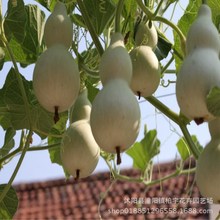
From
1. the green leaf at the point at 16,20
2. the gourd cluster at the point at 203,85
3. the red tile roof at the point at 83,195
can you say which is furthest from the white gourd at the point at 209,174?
the red tile roof at the point at 83,195

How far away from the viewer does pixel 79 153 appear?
2.47ft

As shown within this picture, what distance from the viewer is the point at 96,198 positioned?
144 inches

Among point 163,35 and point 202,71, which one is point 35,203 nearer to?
point 163,35

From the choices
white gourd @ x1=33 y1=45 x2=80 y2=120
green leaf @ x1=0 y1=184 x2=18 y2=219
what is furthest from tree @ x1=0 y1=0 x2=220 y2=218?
white gourd @ x1=33 y1=45 x2=80 y2=120

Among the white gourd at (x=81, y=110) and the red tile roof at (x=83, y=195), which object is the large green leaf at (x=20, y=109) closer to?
the white gourd at (x=81, y=110)

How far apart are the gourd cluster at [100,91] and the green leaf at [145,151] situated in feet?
2.72

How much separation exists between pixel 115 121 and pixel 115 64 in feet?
0.29

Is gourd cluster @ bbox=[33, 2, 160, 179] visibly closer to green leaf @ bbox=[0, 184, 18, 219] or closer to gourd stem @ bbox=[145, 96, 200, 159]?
gourd stem @ bbox=[145, 96, 200, 159]

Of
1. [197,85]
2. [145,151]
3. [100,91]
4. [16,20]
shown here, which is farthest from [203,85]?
[145,151]

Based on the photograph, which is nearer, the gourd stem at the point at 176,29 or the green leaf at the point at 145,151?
the gourd stem at the point at 176,29

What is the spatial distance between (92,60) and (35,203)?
3.03m

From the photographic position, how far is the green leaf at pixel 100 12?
93 cm

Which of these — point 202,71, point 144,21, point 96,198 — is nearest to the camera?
point 202,71

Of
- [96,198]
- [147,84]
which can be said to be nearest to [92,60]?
[147,84]
